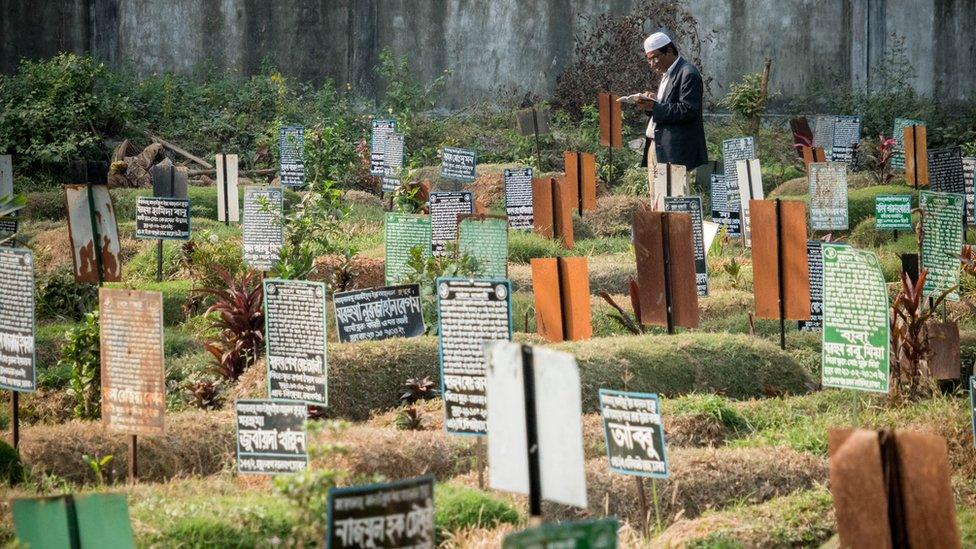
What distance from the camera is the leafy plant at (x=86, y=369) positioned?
7938 mm

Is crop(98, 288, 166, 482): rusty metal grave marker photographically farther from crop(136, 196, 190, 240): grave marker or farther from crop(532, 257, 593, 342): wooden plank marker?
crop(136, 196, 190, 240): grave marker

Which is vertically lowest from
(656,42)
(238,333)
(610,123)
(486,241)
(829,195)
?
(238,333)

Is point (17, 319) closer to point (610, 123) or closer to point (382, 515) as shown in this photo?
point (382, 515)

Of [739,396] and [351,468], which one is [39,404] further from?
[739,396]

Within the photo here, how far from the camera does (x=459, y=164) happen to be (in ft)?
49.0

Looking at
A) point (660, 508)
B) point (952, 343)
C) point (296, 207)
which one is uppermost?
point (296, 207)

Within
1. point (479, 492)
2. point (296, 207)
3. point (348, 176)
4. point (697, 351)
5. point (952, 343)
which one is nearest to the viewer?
point (479, 492)

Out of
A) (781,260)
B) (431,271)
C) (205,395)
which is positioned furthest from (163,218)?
(781,260)

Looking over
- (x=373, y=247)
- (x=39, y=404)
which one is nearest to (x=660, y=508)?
(x=39, y=404)

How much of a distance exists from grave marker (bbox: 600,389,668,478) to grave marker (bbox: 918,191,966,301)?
12.2 ft

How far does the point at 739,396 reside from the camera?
8.63 m

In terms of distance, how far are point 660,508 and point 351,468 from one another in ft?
4.49

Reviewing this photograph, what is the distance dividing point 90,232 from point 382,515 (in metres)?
6.15

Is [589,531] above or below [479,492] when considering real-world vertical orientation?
above
